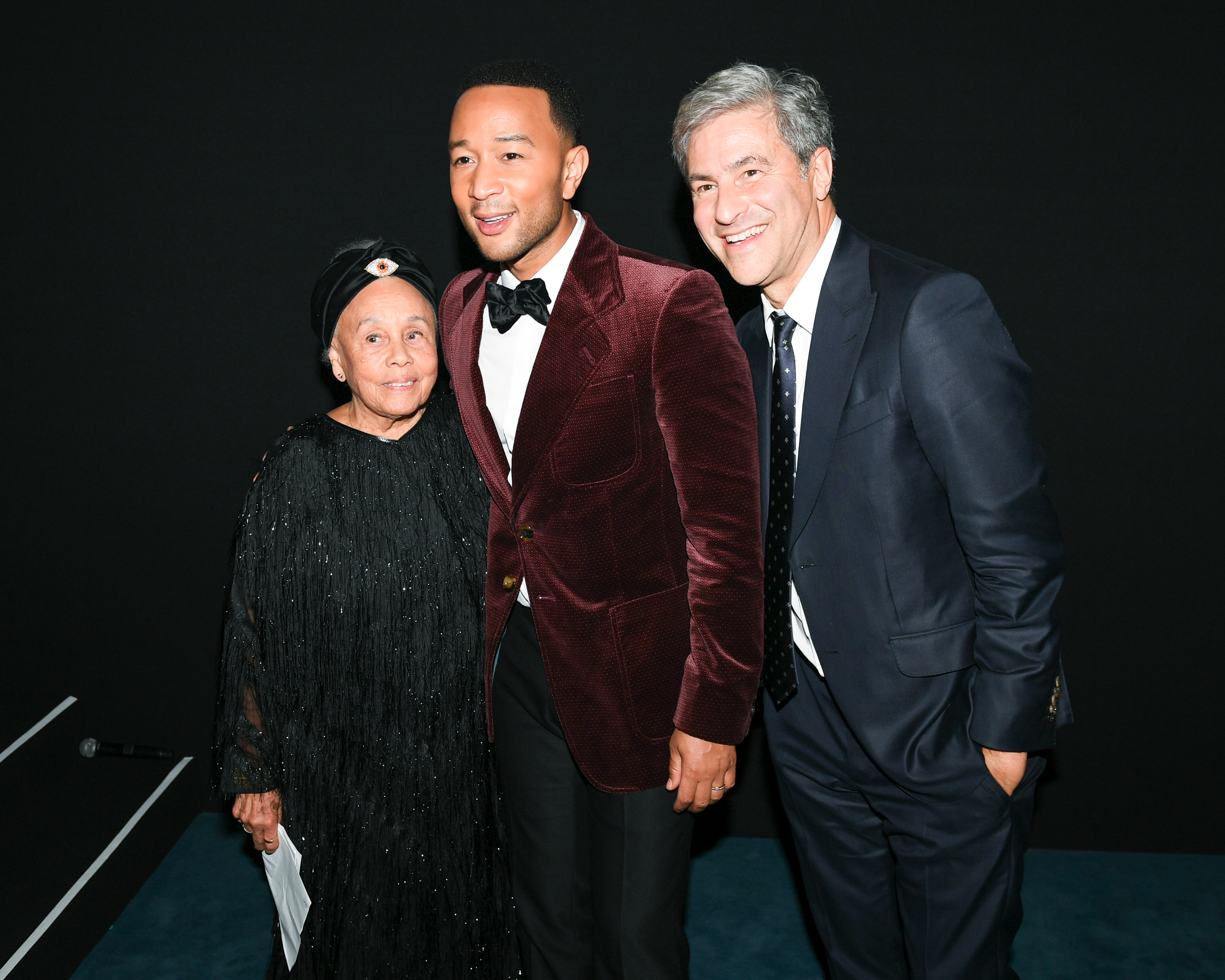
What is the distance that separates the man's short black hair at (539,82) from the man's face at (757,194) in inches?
10.4

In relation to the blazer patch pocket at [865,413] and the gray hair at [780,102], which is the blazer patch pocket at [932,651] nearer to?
the blazer patch pocket at [865,413]

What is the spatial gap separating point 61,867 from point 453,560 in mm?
1558

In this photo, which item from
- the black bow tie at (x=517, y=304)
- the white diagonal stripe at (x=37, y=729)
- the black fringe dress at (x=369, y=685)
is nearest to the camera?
the black bow tie at (x=517, y=304)

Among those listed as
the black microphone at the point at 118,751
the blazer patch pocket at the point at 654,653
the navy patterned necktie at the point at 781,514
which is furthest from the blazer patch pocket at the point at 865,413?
the black microphone at the point at 118,751

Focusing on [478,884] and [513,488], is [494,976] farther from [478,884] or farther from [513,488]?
[513,488]

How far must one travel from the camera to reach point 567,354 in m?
1.72

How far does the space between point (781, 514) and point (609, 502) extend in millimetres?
336

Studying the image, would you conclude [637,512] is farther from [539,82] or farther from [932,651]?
[539,82]

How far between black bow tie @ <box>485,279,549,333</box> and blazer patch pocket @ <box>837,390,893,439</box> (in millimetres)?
581

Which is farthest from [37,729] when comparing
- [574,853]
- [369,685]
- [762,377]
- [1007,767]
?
[1007,767]

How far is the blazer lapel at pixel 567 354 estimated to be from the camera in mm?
1708

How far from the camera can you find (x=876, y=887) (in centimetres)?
194

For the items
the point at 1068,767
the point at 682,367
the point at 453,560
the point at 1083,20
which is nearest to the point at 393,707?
the point at 453,560

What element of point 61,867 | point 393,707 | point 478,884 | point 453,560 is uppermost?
point 453,560
